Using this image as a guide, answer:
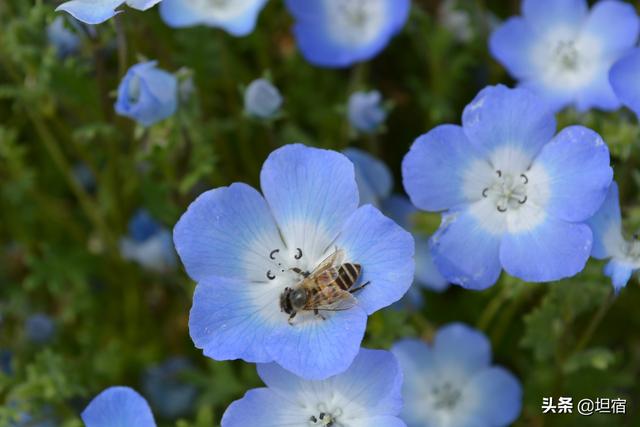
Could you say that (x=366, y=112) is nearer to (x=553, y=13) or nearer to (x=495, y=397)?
(x=553, y=13)

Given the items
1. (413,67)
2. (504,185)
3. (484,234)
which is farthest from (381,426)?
(413,67)

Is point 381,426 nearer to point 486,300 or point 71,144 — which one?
point 486,300

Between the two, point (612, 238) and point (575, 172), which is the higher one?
point (575, 172)

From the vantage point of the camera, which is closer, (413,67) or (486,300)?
(486,300)

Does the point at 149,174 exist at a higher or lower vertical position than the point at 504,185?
higher

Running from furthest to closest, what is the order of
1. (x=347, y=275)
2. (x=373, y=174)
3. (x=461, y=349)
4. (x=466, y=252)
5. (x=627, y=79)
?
1. (x=373, y=174)
2. (x=461, y=349)
3. (x=627, y=79)
4. (x=466, y=252)
5. (x=347, y=275)

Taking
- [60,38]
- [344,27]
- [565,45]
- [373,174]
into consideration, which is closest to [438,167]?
[373,174]

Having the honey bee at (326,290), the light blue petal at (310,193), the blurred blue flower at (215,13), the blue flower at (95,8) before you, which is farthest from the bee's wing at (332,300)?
the blurred blue flower at (215,13)
